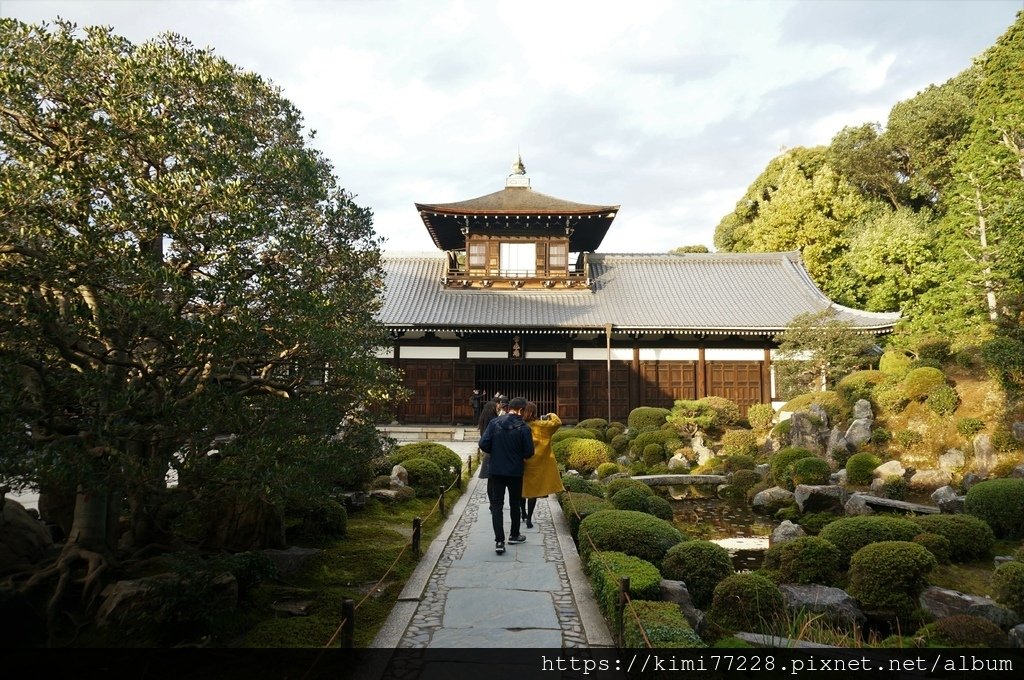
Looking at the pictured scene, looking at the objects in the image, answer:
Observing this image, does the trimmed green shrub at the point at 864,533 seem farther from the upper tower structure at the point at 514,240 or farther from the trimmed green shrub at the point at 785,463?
the upper tower structure at the point at 514,240

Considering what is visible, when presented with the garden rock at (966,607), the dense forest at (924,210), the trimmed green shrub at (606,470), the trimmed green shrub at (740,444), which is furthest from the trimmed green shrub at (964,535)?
the trimmed green shrub at (740,444)

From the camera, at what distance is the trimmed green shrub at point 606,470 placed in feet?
49.6

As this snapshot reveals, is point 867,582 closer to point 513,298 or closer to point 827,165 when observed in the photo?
point 513,298

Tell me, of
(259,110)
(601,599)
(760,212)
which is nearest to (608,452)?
(601,599)

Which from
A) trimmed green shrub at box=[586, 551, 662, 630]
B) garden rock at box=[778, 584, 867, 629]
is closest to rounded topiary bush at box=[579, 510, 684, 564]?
trimmed green shrub at box=[586, 551, 662, 630]

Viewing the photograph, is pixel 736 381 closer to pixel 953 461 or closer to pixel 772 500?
pixel 953 461

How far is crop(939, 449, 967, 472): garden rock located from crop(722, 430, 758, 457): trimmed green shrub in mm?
4479

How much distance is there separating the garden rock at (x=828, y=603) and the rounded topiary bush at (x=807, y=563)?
1.62 feet

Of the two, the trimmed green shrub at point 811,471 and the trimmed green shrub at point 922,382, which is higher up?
the trimmed green shrub at point 922,382

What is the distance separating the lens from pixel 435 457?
533 inches

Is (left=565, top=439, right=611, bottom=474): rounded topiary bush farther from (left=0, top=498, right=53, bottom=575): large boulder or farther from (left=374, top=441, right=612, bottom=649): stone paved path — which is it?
(left=0, top=498, right=53, bottom=575): large boulder

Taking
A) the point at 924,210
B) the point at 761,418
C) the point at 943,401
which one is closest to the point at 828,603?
the point at 943,401

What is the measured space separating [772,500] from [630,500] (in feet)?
14.1

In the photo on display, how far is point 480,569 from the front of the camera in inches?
277
